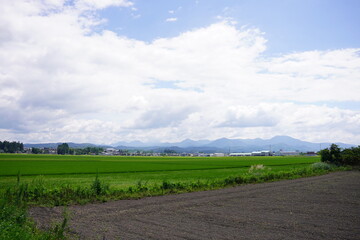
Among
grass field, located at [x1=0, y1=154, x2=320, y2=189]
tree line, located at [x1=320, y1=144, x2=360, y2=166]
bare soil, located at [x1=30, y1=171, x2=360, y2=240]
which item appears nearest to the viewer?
bare soil, located at [x1=30, y1=171, x2=360, y2=240]

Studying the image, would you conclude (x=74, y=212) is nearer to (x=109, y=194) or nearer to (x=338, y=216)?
(x=109, y=194)

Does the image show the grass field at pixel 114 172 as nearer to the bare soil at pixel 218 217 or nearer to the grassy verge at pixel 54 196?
the grassy verge at pixel 54 196

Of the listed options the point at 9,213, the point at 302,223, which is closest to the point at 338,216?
the point at 302,223

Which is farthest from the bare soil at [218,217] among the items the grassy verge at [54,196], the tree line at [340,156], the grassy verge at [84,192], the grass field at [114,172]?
the tree line at [340,156]

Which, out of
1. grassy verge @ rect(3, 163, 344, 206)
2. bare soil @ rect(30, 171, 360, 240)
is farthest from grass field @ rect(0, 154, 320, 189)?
bare soil @ rect(30, 171, 360, 240)

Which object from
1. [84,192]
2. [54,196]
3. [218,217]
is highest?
[84,192]

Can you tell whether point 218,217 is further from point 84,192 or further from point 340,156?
point 340,156

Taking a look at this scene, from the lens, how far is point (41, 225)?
11.0 meters

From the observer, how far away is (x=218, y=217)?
12.8 m

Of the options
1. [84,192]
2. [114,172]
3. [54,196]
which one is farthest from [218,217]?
[114,172]

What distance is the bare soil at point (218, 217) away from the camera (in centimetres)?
1023

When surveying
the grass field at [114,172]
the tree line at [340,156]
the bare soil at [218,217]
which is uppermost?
the tree line at [340,156]

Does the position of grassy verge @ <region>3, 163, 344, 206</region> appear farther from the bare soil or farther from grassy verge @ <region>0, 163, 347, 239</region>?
the bare soil

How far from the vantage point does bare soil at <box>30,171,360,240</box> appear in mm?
10227
